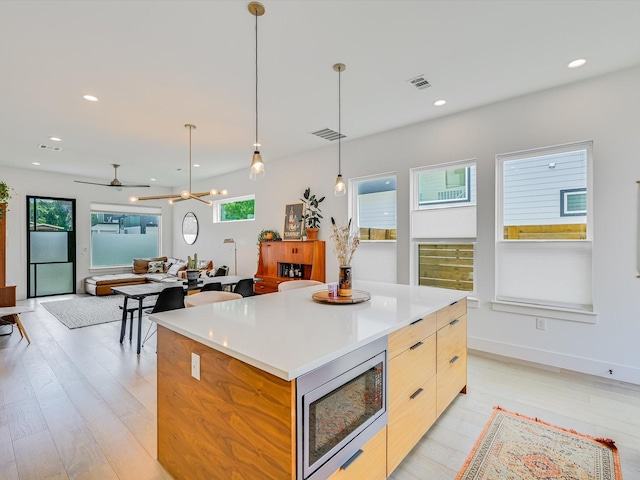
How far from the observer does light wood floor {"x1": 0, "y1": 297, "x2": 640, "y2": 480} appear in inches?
74.0

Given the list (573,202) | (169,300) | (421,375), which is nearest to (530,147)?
(573,202)

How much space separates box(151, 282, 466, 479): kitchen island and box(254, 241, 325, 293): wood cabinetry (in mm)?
2790

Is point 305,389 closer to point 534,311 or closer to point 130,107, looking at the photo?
point 534,311

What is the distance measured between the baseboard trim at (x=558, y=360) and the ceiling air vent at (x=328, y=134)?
10.8 feet

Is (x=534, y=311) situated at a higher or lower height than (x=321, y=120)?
lower

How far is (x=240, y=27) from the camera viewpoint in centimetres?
226

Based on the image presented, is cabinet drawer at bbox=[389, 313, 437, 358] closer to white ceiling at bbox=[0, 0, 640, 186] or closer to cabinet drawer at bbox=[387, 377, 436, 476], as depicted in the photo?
cabinet drawer at bbox=[387, 377, 436, 476]

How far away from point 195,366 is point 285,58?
2462 mm

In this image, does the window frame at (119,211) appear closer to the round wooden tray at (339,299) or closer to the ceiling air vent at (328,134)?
the ceiling air vent at (328,134)

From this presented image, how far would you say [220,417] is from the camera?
1400 millimetres

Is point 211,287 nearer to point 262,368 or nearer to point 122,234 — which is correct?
point 262,368

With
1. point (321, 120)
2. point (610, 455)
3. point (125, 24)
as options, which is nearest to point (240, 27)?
point (125, 24)

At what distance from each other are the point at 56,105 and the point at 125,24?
2.10 meters

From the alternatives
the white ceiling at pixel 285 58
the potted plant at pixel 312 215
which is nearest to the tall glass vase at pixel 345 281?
the white ceiling at pixel 285 58
